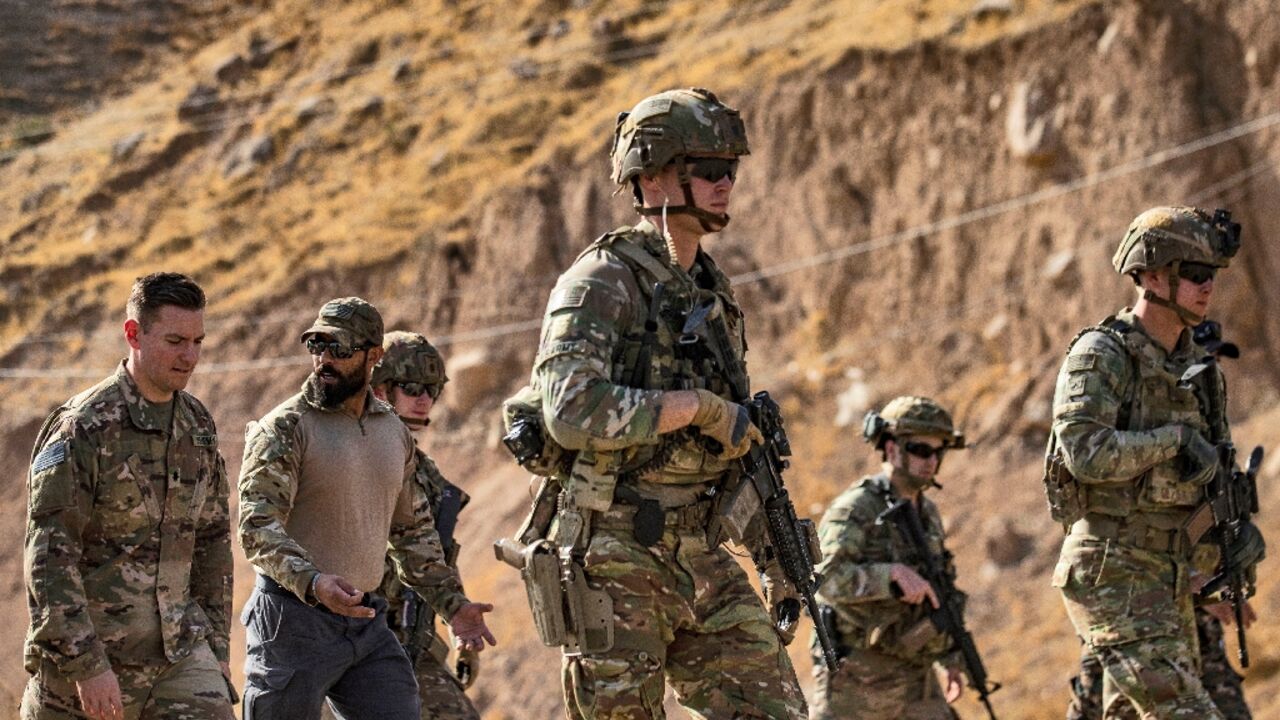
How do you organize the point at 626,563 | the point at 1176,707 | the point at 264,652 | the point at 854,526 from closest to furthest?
the point at 626,563 → the point at 264,652 → the point at 1176,707 → the point at 854,526

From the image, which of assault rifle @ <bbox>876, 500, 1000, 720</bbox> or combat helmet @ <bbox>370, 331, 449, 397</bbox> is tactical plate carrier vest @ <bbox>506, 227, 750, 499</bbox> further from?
assault rifle @ <bbox>876, 500, 1000, 720</bbox>

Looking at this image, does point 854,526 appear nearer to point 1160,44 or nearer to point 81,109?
point 1160,44

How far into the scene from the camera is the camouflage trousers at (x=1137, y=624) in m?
8.63

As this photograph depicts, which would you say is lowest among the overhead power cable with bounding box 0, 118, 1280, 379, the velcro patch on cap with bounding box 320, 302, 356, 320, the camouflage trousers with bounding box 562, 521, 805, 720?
the camouflage trousers with bounding box 562, 521, 805, 720

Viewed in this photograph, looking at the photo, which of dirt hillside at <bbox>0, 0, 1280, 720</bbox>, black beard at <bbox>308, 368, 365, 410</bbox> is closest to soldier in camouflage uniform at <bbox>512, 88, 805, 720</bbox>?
black beard at <bbox>308, 368, 365, 410</bbox>

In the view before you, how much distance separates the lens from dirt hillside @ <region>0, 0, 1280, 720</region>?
23.2 m

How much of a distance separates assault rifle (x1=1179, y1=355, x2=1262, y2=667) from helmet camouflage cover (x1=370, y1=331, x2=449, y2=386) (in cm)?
334

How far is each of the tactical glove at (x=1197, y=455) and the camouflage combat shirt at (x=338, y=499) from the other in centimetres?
321

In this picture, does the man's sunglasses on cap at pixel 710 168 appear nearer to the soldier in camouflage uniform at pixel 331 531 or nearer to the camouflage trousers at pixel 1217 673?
the soldier in camouflage uniform at pixel 331 531

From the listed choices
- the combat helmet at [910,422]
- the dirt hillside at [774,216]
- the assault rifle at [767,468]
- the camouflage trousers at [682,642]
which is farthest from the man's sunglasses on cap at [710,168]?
the dirt hillside at [774,216]

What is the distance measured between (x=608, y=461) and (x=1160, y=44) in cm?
1920

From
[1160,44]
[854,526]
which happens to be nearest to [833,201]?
[1160,44]

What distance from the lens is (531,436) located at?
6.59m

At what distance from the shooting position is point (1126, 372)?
8.86 metres
